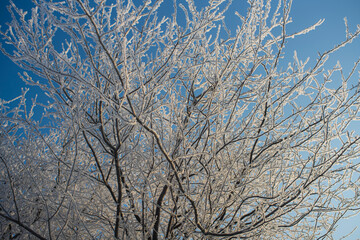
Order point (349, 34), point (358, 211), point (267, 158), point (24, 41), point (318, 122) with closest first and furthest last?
point (24, 41) → point (349, 34) → point (358, 211) → point (318, 122) → point (267, 158)

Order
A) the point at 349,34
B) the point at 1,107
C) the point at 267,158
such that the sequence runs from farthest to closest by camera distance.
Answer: the point at 1,107 → the point at 267,158 → the point at 349,34

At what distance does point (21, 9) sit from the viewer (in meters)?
1.62

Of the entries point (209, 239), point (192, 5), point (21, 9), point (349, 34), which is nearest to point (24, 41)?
point (21, 9)

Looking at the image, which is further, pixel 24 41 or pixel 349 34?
pixel 349 34

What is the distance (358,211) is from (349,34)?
177cm

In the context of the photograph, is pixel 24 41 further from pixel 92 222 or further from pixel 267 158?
pixel 267 158

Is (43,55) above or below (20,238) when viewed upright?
above

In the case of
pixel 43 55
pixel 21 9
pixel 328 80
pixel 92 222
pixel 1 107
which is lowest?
pixel 92 222

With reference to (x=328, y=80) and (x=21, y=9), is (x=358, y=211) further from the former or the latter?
(x=21, y=9)

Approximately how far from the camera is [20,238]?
124 inches

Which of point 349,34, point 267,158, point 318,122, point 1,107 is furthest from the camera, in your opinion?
point 1,107

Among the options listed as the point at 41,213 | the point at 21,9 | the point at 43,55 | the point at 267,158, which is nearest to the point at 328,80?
the point at 267,158

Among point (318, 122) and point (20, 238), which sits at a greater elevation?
point (318, 122)

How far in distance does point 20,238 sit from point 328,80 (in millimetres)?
4351
